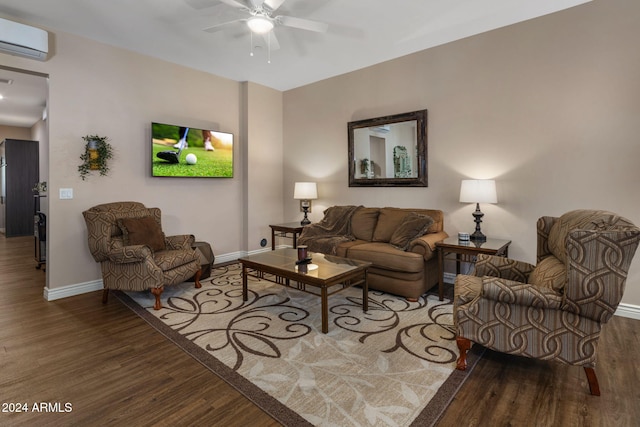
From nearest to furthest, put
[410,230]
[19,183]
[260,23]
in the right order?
[260,23], [410,230], [19,183]

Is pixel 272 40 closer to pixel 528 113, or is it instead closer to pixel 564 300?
pixel 528 113

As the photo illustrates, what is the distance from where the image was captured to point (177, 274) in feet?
11.2

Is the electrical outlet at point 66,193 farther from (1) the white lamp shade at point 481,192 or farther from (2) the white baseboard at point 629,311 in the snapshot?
(2) the white baseboard at point 629,311

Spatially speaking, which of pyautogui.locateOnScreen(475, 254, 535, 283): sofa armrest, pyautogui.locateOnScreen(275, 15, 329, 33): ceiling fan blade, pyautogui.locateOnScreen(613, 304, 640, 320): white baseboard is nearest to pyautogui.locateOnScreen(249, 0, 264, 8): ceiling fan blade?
pyautogui.locateOnScreen(275, 15, 329, 33): ceiling fan blade

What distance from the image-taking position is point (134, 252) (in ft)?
10.3

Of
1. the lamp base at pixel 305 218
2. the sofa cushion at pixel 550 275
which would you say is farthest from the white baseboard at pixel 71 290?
the sofa cushion at pixel 550 275

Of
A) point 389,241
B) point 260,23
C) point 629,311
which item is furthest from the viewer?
point 389,241

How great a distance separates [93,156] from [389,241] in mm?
3579

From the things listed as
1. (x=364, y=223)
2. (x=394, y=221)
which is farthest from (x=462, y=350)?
(x=364, y=223)

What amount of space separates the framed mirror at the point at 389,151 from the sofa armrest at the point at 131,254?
2887 mm

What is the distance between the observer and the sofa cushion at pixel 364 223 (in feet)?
13.8

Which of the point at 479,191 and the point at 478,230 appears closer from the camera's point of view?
the point at 479,191

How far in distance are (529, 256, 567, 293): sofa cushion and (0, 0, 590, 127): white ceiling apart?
2.42 m

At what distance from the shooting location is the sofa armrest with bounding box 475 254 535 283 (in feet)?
8.21
